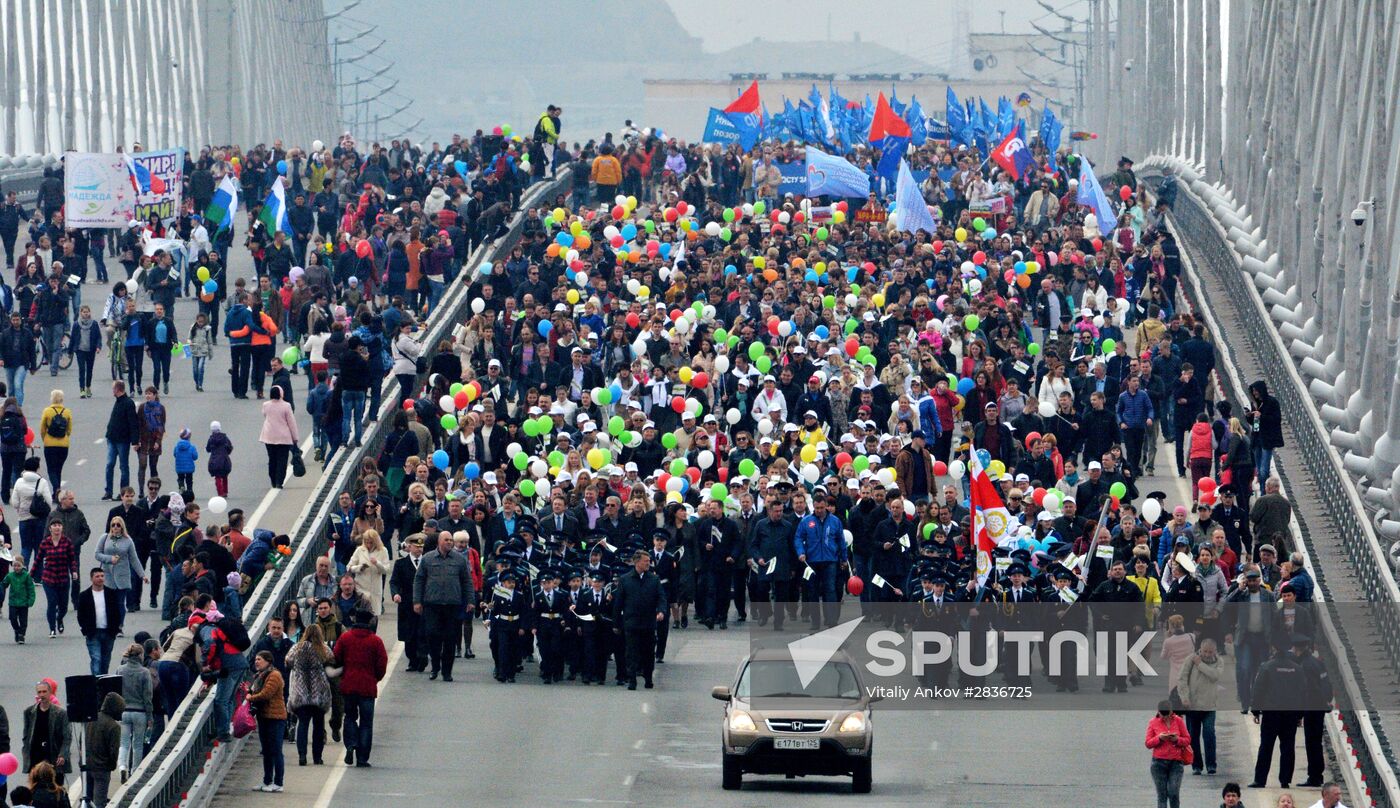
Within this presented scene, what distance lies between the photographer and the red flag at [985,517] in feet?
88.6

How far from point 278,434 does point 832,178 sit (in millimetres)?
17182

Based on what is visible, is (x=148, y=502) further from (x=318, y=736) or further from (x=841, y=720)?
(x=841, y=720)

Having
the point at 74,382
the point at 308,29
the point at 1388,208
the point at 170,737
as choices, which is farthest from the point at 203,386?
the point at 308,29

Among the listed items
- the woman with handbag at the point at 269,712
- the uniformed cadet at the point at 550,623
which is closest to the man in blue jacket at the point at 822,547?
the uniformed cadet at the point at 550,623

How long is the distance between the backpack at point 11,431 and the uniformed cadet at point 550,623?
29.1ft

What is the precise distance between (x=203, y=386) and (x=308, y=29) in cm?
10662

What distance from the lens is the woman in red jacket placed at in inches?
808

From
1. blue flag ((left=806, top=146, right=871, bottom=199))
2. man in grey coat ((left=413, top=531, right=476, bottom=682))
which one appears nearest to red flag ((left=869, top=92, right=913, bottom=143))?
blue flag ((left=806, top=146, right=871, bottom=199))

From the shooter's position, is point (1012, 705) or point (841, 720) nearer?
point (841, 720)

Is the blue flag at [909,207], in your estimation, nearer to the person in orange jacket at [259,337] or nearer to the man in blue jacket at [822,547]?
the person in orange jacket at [259,337]

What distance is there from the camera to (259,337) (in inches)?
1518

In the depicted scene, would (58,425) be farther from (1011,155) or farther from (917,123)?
(917,123)

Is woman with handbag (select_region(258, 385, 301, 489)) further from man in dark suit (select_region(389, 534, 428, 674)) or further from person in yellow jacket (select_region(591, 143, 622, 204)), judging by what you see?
person in yellow jacket (select_region(591, 143, 622, 204))

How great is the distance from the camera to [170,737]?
21609 millimetres
